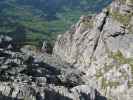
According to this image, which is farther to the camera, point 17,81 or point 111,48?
point 111,48

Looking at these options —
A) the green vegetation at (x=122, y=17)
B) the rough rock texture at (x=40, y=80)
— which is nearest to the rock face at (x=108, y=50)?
the green vegetation at (x=122, y=17)

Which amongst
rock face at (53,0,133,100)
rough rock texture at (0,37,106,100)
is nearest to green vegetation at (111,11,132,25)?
rock face at (53,0,133,100)

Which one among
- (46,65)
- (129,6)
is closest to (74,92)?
(46,65)

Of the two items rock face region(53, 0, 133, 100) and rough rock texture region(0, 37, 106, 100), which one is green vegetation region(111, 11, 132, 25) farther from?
rough rock texture region(0, 37, 106, 100)

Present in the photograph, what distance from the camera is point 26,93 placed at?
108 meters

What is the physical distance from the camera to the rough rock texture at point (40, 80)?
109 m

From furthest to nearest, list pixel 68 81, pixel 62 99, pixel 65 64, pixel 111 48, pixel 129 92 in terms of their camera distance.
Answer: pixel 65 64, pixel 111 48, pixel 68 81, pixel 129 92, pixel 62 99

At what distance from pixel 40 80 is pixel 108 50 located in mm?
42179

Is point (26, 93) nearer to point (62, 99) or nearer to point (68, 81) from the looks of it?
point (62, 99)

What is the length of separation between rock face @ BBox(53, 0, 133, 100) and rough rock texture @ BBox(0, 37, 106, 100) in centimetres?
636

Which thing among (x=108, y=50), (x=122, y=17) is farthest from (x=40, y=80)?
(x=122, y=17)

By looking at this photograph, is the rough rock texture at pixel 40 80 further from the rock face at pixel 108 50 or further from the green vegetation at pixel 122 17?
the green vegetation at pixel 122 17

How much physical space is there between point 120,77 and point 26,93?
48.1 metres

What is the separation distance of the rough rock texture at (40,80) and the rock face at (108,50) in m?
6.36
